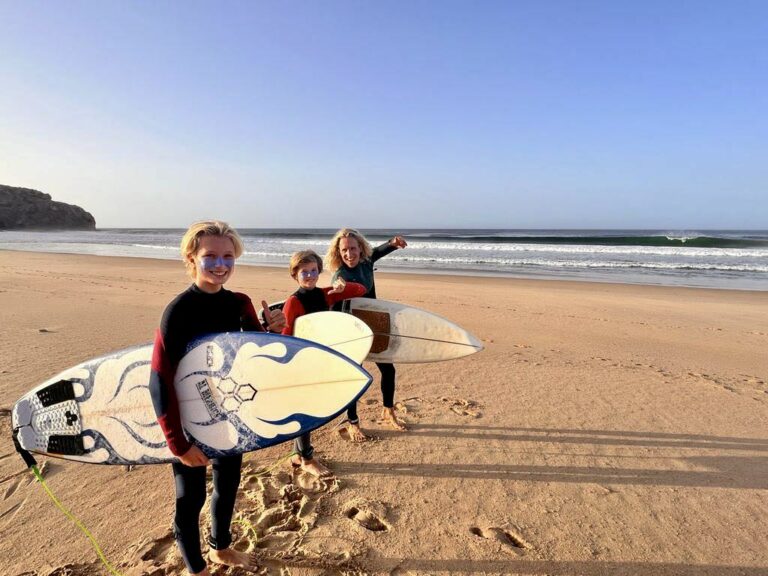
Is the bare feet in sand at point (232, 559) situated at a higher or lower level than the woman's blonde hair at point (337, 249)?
lower

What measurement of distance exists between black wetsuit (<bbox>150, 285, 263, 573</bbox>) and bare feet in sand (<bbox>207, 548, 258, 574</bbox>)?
1.5 inches

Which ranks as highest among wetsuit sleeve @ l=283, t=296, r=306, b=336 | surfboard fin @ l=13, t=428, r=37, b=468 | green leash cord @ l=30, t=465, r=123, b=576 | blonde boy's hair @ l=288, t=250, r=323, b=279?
blonde boy's hair @ l=288, t=250, r=323, b=279

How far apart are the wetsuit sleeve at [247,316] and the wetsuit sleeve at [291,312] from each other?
65cm

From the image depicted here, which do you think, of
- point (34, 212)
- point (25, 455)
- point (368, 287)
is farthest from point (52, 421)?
point (34, 212)

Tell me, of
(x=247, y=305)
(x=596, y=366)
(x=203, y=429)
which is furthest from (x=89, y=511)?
(x=596, y=366)

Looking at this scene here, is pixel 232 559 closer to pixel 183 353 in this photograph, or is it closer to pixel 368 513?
pixel 368 513

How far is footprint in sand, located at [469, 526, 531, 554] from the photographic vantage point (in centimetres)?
224

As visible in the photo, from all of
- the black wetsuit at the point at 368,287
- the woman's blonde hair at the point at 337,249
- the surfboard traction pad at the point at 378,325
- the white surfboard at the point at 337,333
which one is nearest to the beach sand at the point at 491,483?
the black wetsuit at the point at 368,287

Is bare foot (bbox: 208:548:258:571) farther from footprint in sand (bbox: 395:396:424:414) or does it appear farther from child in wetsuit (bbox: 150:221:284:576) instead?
footprint in sand (bbox: 395:396:424:414)

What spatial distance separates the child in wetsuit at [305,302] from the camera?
2.75m

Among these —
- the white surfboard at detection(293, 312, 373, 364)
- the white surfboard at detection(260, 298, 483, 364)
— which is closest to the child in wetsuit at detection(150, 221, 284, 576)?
the white surfboard at detection(293, 312, 373, 364)

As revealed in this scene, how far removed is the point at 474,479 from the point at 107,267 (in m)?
17.2

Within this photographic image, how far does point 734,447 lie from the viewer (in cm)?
329

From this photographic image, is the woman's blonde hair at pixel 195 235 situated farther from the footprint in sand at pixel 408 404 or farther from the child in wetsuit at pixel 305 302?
the footprint in sand at pixel 408 404
